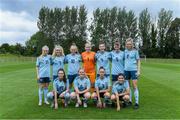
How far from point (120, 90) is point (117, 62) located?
0.90 meters

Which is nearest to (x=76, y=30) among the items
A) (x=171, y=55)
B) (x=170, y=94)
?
(x=171, y=55)

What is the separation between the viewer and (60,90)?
40.2ft

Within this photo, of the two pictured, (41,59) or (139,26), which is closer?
(41,59)

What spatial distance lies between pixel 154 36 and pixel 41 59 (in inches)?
3558

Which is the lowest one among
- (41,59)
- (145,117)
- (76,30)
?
(145,117)

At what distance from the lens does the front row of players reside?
11.8m

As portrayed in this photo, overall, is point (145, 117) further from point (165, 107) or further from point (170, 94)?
point (170, 94)

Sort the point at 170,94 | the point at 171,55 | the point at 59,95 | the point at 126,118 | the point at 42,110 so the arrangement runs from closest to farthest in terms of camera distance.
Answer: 1. the point at 126,118
2. the point at 42,110
3. the point at 59,95
4. the point at 170,94
5. the point at 171,55

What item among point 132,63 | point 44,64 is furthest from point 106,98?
point 44,64

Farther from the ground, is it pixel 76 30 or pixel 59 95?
pixel 76 30

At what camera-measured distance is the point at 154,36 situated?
101m

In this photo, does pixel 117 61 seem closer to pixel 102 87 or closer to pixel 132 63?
pixel 132 63

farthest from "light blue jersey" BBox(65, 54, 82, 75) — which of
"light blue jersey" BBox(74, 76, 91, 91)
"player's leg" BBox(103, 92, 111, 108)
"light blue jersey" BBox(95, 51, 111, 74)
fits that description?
"player's leg" BBox(103, 92, 111, 108)

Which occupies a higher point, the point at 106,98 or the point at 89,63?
the point at 89,63
